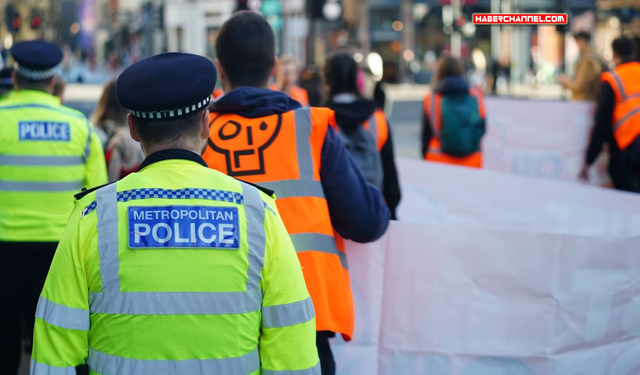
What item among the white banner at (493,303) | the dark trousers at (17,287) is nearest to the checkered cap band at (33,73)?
the dark trousers at (17,287)

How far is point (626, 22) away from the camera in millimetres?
21516

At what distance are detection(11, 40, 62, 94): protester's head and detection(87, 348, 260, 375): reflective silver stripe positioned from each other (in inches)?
115

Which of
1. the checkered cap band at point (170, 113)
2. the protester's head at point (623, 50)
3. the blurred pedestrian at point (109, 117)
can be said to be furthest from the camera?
the protester's head at point (623, 50)

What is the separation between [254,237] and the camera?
2.39 metres

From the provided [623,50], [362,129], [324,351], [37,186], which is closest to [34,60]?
[37,186]

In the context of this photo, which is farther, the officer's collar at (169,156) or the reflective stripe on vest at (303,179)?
the reflective stripe on vest at (303,179)

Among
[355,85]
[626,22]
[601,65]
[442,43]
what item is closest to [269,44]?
[355,85]

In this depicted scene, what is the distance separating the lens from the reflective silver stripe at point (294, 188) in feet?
10.9

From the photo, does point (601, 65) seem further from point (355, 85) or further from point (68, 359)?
point (68, 359)

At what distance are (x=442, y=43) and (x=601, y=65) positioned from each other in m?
43.9

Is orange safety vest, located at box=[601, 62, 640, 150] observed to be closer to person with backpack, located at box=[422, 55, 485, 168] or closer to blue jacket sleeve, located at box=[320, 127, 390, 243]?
person with backpack, located at box=[422, 55, 485, 168]

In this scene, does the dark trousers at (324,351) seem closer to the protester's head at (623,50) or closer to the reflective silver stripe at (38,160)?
the reflective silver stripe at (38,160)

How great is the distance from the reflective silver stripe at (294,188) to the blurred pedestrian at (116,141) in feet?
9.55

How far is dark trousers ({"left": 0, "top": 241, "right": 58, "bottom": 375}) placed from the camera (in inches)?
189
